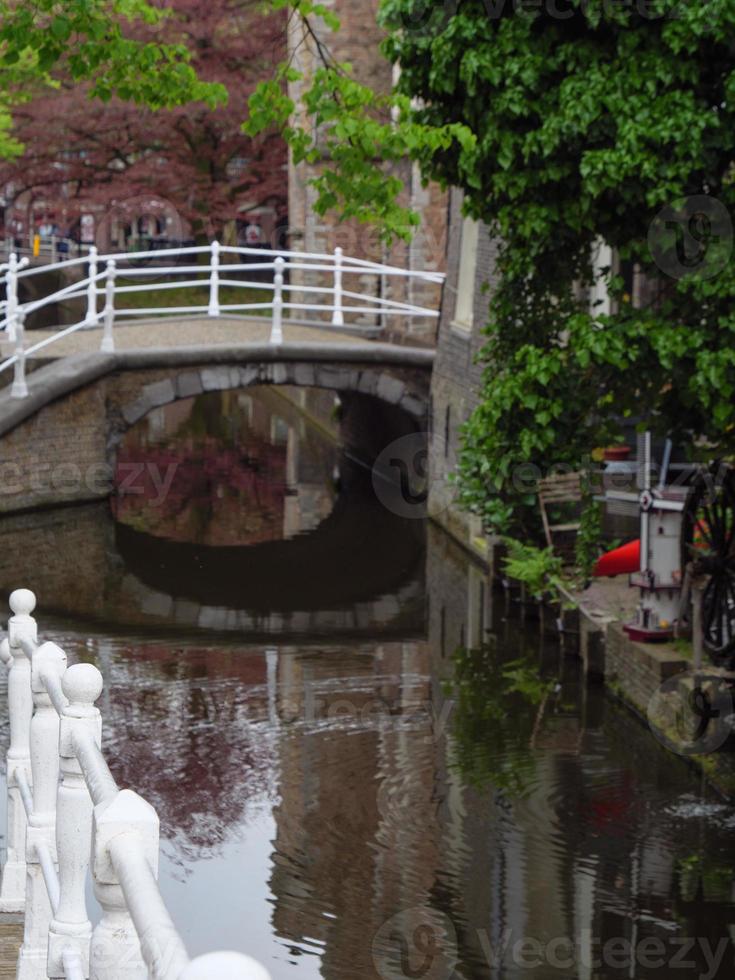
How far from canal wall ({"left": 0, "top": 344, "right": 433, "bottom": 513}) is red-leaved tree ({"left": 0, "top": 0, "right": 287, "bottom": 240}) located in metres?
11.5

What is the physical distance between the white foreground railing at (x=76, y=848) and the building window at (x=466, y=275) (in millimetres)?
15875

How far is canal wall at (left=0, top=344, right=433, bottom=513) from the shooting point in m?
21.7

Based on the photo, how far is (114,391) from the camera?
23078 millimetres

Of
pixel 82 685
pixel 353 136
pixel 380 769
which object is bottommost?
pixel 380 769

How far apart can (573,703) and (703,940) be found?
4.63 meters

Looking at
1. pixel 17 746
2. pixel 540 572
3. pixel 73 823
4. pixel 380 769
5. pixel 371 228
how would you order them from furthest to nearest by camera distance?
pixel 371 228
pixel 540 572
pixel 380 769
pixel 17 746
pixel 73 823

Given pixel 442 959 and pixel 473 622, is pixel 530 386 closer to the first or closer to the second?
pixel 473 622

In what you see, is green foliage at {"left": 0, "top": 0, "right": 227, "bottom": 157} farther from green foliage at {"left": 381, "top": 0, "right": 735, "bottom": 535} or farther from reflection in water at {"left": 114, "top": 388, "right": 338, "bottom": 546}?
reflection in water at {"left": 114, "top": 388, "right": 338, "bottom": 546}

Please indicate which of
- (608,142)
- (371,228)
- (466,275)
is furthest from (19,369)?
(608,142)

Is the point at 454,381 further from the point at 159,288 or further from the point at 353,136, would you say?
the point at 353,136

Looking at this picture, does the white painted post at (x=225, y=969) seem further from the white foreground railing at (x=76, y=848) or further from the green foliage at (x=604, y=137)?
the green foliage at (x=604, y=137)

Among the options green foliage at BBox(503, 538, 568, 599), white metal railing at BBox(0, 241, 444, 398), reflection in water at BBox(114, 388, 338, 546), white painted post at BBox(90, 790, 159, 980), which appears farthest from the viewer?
reflection in water at BBox(114, 388, 338, 546)

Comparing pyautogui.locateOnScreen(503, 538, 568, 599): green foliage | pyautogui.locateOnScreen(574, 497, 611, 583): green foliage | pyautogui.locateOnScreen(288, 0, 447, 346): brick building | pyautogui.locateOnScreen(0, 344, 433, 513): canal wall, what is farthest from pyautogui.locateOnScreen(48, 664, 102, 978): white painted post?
pyautogui.locateOnScreen(288, 0, 447, 346): brick building

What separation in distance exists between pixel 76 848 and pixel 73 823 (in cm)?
7
